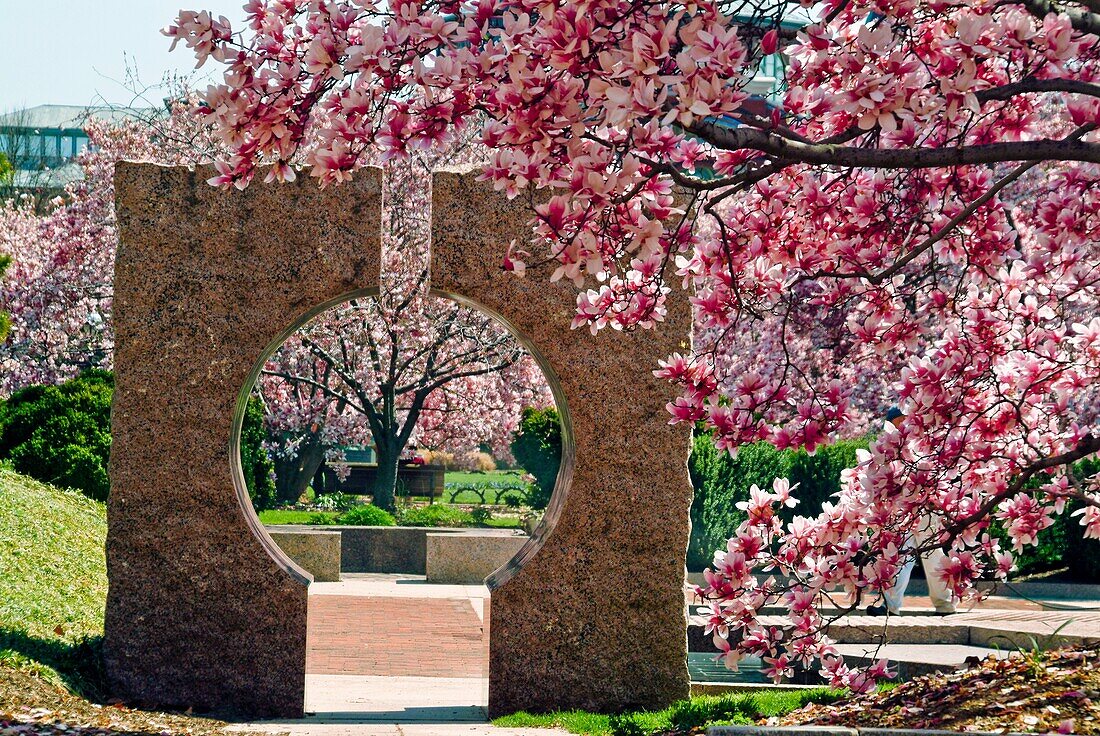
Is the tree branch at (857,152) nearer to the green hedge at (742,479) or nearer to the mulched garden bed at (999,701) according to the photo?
the mulched garden bed at (999,701)

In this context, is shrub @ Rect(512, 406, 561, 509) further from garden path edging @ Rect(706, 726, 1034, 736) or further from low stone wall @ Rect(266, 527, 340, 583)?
garden path edging @ Rect(706, 726, 1034, 736)

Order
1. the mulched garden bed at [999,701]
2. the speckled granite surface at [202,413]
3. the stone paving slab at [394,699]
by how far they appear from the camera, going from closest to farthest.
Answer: the mulched garden bed at [999,701]
the speckled granite surface at [202,413]
the stone paving slab at [394,699]

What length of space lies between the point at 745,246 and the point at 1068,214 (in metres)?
1.19

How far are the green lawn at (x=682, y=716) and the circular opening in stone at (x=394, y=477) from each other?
77cm

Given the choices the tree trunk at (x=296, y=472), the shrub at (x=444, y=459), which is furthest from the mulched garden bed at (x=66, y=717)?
the shrub at (x=444, y=459)

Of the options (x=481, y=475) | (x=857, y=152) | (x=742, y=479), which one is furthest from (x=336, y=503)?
(x=481, y=475)

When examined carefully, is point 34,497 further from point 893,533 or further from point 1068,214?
point 1068,214

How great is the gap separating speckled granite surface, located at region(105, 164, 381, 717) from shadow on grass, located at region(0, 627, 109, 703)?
0.43 feet

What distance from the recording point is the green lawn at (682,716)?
579 cm

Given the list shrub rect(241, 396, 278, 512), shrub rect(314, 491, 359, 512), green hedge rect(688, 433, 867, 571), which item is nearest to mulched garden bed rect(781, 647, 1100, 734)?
green hedge rect(688, 433, 867, 571)

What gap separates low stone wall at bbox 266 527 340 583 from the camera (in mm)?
13695

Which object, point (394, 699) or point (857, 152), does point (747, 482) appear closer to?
point (394, 699)

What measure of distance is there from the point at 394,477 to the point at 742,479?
20.6 feet

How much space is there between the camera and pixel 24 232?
79.4ft
